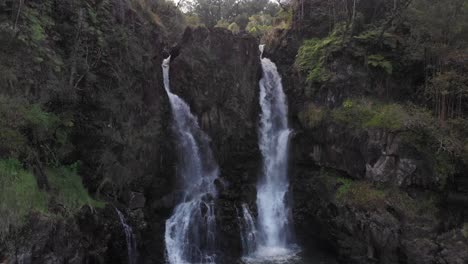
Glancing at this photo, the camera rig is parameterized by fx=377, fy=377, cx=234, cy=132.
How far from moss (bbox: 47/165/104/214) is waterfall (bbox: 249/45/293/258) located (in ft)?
29.8

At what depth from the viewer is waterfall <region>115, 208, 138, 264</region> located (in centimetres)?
1630

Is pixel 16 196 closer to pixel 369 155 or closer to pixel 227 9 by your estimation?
pixel 369 155

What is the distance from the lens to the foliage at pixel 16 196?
450 inches

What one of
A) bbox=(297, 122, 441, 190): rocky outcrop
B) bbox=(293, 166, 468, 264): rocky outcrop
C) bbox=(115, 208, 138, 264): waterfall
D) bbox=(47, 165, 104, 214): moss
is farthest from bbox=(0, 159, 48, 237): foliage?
bbox=(297, 122, 441, 190): rocky outcrop

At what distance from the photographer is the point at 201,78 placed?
75.2 feet

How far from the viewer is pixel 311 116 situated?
73.0 feet

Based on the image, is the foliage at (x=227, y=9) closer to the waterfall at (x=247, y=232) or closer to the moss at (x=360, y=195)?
the waterfall at (x=247, y=232)

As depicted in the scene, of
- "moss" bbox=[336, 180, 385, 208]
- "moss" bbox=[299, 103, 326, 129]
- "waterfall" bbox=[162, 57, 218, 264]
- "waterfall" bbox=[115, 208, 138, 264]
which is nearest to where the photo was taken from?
"waterfall" bbox=[115, 208, 138, 264]

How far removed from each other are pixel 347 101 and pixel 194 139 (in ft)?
29.4

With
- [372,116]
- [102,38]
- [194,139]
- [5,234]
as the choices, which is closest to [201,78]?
[194,139]

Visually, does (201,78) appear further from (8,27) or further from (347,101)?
(8,27)

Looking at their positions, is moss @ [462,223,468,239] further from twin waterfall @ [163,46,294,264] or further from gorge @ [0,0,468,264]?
twin waterfall @ [163,46,294,264]

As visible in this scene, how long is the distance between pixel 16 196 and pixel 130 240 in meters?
5.74

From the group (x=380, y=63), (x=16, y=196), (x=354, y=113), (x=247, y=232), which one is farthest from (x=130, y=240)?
(x=380, y=63)
